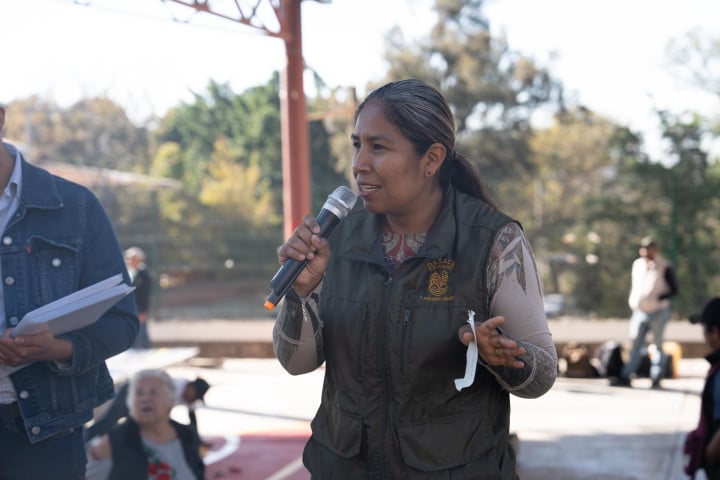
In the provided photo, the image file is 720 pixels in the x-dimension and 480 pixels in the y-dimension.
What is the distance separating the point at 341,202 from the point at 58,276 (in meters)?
0.89

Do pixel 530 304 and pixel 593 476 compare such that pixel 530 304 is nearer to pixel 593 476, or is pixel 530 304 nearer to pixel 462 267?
pixel 462 267

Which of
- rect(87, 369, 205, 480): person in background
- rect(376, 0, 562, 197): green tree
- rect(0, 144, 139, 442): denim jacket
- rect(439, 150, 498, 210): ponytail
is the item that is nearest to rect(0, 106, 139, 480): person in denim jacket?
rect(0, 144, 139, 442): denim jacket

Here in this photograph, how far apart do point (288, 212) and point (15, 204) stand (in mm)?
8842

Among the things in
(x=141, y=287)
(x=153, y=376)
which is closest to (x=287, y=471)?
(x=153, y=376)

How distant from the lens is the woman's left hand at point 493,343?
6.73ft

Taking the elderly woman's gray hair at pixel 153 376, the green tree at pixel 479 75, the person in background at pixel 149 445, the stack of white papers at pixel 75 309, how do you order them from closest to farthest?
the stack of white papers at pixel 75 309 < the person in background at pixel 149 445 < the elderly woman's gray hair at pixel 153 376 < the green tree at pixel 479 75

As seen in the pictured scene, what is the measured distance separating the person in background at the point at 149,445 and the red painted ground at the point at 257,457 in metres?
1.42

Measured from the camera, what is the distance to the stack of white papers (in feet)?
8.21

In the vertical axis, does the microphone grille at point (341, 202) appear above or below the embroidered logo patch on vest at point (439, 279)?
above

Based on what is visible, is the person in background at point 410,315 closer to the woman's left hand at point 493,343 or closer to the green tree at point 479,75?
the woman's left hand at point 493,343

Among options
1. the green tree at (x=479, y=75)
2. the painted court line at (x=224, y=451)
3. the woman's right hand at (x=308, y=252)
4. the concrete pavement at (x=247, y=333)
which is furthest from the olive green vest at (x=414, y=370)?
the green tree at (x=479, y=75)

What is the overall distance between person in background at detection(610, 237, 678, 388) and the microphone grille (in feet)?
29.5

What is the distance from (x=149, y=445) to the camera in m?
4.83

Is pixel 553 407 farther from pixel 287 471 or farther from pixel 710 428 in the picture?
pixel 710 428
